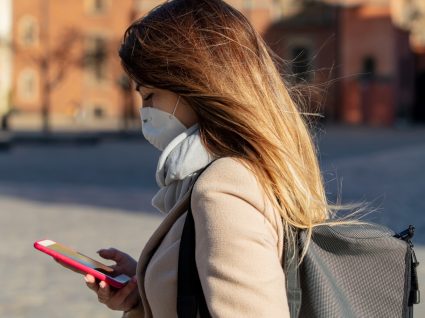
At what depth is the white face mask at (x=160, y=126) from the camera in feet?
5.89

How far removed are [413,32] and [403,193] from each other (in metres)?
47.0

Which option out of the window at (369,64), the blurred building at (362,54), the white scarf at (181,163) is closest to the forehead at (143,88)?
the white scarf at (181,163)

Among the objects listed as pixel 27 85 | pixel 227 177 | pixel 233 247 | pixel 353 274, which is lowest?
pixel 27 85

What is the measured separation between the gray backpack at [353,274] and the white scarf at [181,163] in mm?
245

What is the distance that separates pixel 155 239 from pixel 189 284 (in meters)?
0.17

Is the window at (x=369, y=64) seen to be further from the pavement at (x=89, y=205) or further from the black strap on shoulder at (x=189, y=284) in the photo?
the black strap on shoulder at (x=189, y=284)

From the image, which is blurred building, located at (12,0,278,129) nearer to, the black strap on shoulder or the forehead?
the forehead

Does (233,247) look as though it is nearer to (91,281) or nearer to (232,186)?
(232,186)

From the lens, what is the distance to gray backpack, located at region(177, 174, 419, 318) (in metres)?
1.61

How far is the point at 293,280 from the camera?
1655 mm

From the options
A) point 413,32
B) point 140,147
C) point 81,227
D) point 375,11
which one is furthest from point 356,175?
point 413,32

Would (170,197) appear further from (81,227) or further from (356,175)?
(356,175)

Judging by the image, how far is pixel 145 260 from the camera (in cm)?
177

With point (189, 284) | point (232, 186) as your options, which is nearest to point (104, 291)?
point (189, 284)
